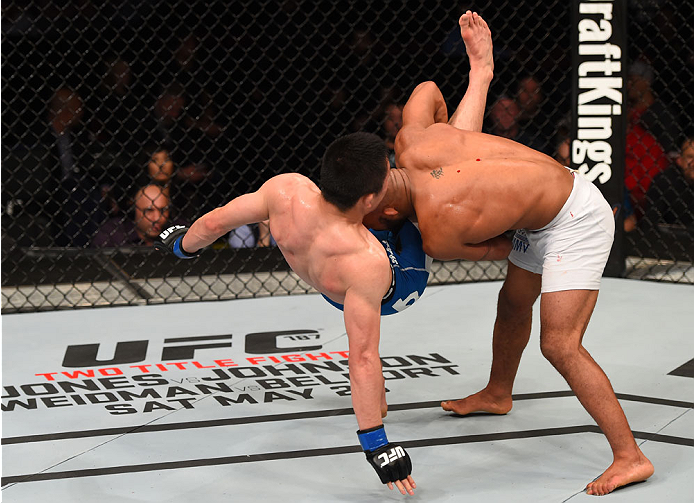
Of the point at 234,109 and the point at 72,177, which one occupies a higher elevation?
the point at 234,109

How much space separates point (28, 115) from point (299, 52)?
1.44m

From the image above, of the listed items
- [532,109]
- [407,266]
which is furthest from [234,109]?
[407,266]

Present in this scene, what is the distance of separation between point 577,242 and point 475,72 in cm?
56

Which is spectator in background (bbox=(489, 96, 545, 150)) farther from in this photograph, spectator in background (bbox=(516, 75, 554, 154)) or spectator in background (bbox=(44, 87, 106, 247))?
spectator in background (bbox=(44, 87, 106, 247))

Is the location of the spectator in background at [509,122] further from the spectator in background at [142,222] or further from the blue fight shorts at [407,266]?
the blue fight shorts at [407,266]

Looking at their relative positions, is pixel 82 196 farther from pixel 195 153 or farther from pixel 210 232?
pixel 210 232

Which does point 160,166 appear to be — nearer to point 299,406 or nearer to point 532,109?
point 532,109

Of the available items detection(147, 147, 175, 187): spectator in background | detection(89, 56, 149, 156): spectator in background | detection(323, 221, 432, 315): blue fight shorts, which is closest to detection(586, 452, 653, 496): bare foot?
detection(323, 221, 432, 315): blue fight shorts

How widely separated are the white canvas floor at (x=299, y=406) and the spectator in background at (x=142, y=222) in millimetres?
701

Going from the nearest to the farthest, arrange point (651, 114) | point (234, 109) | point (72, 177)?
point (72, 177)
point (651, 114)
point (234, 109)

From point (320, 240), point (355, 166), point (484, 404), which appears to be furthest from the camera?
point (484, 404)

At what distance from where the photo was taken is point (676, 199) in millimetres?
4230

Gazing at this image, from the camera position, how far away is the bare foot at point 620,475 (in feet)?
6.33

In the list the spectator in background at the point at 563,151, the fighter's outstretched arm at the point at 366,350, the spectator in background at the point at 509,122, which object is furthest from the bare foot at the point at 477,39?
the spectator in background at the point at 509,122
